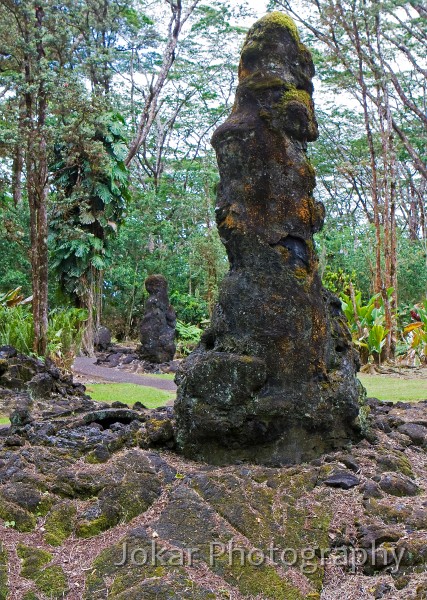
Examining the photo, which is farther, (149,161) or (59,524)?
(149,161)

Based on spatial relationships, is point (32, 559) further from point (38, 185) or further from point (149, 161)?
point (149, 161)

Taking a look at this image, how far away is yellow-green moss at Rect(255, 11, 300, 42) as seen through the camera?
4.94 m

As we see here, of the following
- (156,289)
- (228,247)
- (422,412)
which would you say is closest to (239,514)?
(228,247)

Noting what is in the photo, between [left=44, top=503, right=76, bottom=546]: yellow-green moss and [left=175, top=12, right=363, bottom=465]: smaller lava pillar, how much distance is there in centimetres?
101

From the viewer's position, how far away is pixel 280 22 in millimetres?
4945

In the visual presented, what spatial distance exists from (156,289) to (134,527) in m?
12.9

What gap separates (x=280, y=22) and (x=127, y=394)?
587 centimetres

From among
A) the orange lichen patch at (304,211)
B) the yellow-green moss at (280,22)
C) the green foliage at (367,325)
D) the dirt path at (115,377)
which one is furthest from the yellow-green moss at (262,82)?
the green foliage at (367,325)

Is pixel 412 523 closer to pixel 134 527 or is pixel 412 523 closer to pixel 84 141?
pixel 134 527

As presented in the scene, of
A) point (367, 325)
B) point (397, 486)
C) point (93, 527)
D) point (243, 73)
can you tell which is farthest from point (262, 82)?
point (367, 325)

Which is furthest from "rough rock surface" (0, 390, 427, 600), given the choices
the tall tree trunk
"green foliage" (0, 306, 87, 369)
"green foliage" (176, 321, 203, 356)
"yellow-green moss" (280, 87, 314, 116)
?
"green foliage" (176, 321, 203, 356)

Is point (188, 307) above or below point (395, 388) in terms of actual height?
above

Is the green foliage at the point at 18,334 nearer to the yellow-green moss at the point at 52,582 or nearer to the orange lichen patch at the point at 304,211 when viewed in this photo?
the orange lichen patch at the point at 304,211

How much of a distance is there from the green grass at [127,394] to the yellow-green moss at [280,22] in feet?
15.7
